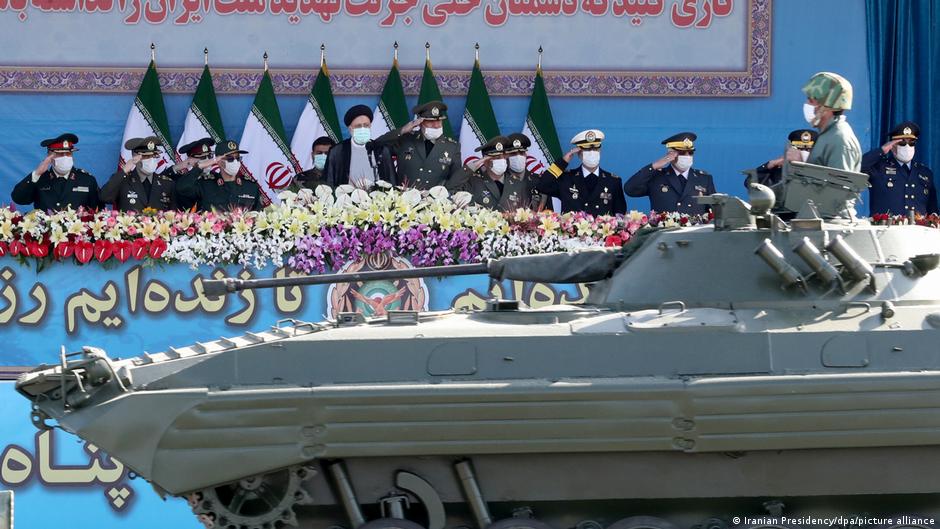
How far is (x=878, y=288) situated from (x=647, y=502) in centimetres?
205

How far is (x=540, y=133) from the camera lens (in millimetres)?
19219

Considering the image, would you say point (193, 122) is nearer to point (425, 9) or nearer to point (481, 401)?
point (425, 9)

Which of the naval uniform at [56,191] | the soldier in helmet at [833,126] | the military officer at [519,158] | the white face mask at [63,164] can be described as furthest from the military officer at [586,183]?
the soldier in helmet at [833,126]

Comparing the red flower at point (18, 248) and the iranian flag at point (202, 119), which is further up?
the iranian flag at point (202, 119)

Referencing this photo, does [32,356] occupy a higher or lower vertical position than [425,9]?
lower

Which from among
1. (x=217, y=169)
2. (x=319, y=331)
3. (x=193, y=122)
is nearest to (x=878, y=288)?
(x=319, y=331)

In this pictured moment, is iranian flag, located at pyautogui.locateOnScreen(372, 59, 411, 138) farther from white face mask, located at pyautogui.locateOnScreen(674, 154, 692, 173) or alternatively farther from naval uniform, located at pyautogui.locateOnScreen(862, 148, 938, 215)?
naval uniform, located at pyautogui.locateOnScreen(862, 148, 938, 215)

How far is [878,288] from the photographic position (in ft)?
33.5

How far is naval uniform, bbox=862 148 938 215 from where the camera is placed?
696 inches

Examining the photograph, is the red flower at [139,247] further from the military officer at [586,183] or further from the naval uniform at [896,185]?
the naval uniform at [896,185]

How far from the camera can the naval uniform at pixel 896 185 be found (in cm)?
1767

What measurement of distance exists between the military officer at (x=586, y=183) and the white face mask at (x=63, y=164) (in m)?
5.19

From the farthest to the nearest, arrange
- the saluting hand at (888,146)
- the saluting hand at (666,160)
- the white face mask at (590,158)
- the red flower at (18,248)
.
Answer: the saluting hand at (888,146) < the white face mask at (590,158) < the saluting hand at (666,160) < the red flower at (18,248)

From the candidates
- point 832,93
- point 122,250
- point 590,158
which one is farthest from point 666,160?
point 122,250
